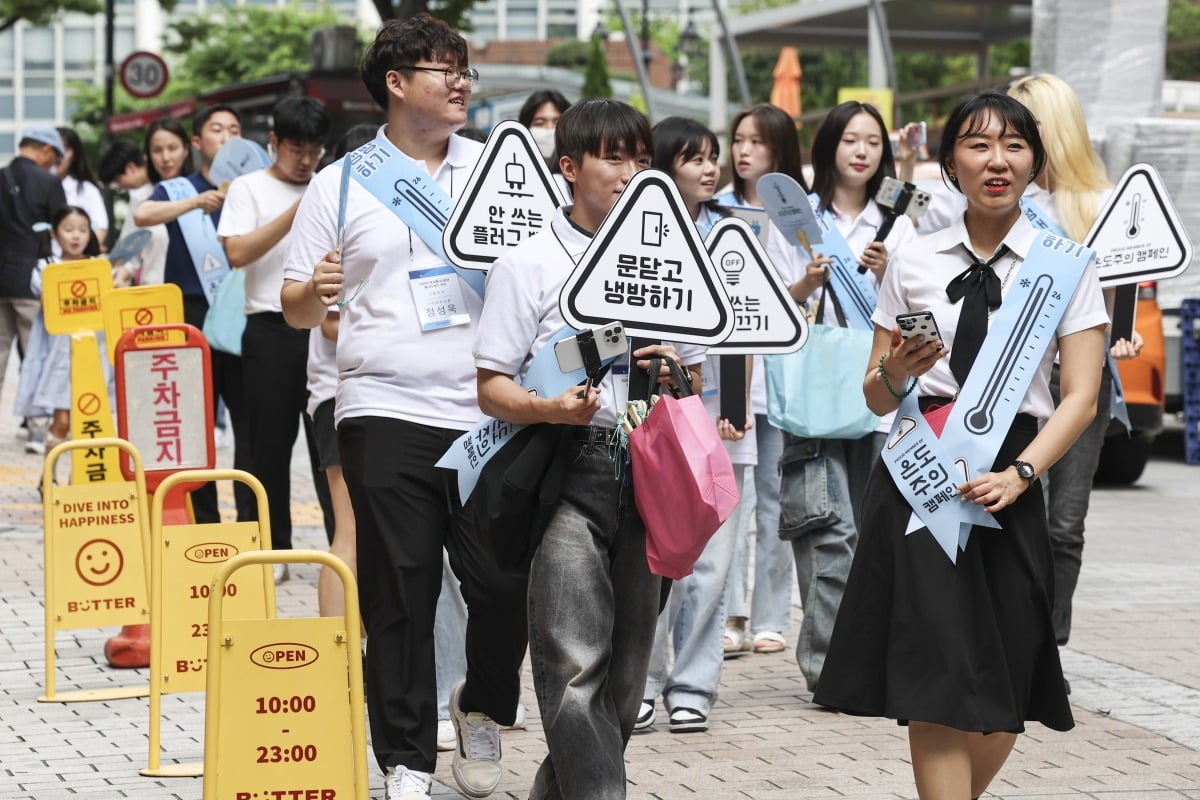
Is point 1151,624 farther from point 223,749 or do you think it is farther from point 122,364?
point 223,749

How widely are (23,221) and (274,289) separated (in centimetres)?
635

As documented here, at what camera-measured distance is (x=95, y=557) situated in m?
7.28

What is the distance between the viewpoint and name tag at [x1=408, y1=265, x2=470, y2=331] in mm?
5355

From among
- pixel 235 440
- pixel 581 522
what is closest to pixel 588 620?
pixel 581 522

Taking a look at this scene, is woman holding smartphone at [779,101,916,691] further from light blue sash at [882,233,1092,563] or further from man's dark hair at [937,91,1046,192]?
light blue sash at [882,233,1092,563]

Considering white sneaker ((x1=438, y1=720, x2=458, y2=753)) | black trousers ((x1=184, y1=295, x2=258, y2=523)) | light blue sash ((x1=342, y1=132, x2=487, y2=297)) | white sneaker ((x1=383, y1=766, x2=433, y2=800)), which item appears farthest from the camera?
black trousers ((x1=184, y1=295, x2=258, y2=523))

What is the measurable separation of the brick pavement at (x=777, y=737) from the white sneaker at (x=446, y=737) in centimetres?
14

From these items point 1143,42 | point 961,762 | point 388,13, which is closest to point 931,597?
point 961,762

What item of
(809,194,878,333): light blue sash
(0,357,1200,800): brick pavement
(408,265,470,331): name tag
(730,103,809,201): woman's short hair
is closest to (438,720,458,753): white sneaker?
(0,357,1200,800): brick pavement

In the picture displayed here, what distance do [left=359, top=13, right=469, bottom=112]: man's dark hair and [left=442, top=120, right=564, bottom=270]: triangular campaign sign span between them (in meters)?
0.27

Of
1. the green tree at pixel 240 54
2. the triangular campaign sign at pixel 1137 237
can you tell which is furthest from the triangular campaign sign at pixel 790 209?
the green tree at pixel 240 54

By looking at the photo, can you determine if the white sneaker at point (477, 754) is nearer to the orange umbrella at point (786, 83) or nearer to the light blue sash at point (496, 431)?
the light blue sash at point (496, 431)

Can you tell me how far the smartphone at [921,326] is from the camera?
174 inches

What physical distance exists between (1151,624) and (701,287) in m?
4.68
